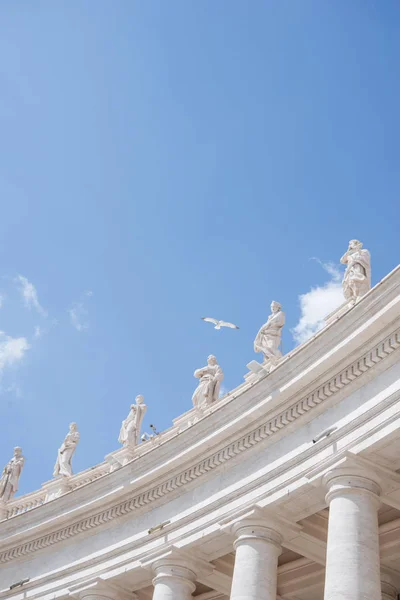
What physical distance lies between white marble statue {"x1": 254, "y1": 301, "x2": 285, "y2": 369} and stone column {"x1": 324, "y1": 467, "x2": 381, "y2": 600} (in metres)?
11.6

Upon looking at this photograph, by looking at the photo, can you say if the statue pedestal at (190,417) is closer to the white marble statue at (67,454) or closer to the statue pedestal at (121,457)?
the statue pedestal at (121,457)

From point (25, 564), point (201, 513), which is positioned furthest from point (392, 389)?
point (25, 564)

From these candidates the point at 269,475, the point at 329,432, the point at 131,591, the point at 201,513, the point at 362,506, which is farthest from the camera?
the point at 131,591

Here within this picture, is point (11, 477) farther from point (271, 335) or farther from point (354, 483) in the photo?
point (354, 483)

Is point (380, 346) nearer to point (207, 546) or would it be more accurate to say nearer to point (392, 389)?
point (392, 389)

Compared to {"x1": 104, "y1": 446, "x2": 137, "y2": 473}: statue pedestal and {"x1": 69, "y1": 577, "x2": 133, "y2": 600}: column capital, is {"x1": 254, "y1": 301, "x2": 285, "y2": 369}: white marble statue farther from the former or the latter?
{"x1": 69, "y1": 577, "x2": 133, "y2": 600}: column capital

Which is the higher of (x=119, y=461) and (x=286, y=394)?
(x=119, y=461)

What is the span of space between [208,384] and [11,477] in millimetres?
22143

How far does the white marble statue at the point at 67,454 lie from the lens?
59.8 m

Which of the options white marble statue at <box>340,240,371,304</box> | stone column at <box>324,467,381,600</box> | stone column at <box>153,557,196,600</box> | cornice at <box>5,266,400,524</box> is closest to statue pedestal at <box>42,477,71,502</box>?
cornice at <box>5,266,400,524</box>

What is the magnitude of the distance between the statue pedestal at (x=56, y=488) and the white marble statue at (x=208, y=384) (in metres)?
12.2

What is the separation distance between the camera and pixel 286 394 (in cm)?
3978

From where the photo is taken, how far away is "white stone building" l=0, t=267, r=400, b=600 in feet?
114

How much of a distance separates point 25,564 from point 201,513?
56.8 ft
